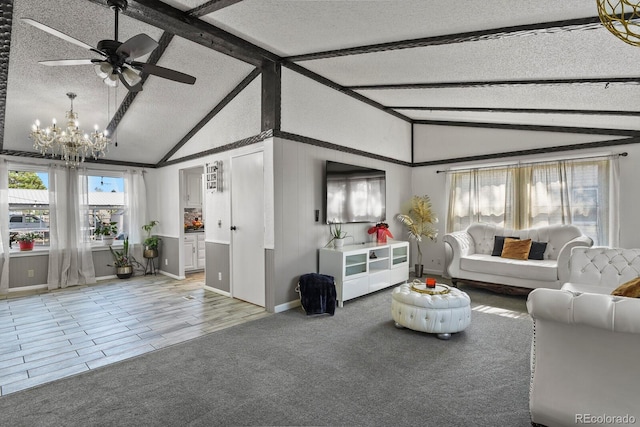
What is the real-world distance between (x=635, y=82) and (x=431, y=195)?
3.71 metres

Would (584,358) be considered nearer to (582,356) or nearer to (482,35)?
(582,356)

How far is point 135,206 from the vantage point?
6562 mm

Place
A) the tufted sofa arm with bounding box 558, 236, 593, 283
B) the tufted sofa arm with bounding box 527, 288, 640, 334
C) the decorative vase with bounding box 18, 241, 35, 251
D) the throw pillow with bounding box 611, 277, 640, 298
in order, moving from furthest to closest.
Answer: the decorative vase with bounding box 18, 241, 35, 251 < the tufted sofa arm with bounding box 558, 236, 593, 283 < the throw pillow with bounding box 611, 277, 640, 298 < the tufted sofa arm with bounding box 527, 288, 640, 334

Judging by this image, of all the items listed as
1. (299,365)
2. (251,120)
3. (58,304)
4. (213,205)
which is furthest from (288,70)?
(58,304)

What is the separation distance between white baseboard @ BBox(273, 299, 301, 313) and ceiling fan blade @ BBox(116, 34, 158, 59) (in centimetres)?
307

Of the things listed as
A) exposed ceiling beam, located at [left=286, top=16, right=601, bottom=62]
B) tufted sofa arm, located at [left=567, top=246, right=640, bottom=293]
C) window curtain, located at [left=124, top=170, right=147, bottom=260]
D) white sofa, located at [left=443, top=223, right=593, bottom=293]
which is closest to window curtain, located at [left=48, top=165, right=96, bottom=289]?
window curtain, located at [left=124, top=170, right=147, bottom=260]

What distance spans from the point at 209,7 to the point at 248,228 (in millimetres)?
2687

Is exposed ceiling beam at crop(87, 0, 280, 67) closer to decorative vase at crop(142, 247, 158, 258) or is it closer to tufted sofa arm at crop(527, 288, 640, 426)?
tufted sofa arm at crop(527, 288, 640, 426)

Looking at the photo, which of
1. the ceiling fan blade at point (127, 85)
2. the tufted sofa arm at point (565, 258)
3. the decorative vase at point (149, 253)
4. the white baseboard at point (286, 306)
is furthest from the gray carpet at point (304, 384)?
the decorative vase at point (149, 253)

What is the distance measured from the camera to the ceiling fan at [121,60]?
2.42 meters

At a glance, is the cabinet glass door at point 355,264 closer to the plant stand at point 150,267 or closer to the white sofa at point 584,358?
the white sofa at point 584,358

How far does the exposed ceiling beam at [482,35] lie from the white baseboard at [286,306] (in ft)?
10.4

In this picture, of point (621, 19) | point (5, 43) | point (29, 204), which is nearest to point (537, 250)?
point (621, 19)

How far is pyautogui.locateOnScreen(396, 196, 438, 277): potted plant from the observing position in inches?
243
